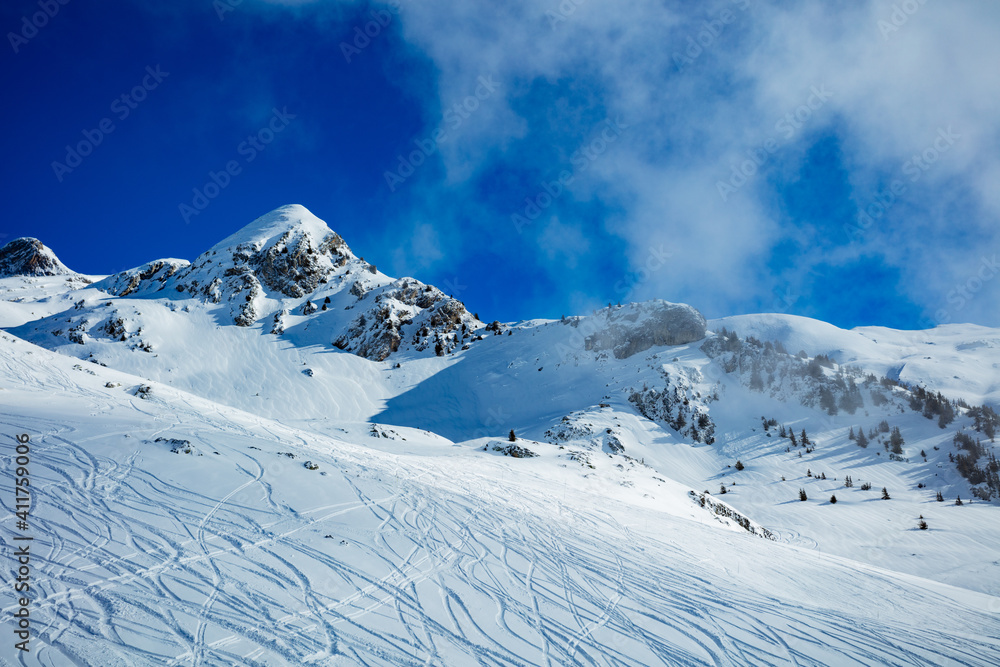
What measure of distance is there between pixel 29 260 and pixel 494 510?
409ft

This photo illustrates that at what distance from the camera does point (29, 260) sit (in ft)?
288

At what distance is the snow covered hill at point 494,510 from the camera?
20.5ft

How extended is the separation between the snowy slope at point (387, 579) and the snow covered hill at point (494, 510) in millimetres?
57

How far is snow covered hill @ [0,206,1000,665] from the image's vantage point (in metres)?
6.24

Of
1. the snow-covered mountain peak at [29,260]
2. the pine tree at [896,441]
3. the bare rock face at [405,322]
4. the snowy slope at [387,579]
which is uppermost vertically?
the snow-covered mountain peak at [29,260]

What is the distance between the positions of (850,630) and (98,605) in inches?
456

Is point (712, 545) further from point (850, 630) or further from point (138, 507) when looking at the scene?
point (138, 507)

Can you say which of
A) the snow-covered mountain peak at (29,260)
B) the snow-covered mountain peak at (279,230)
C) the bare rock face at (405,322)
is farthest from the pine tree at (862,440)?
the snow-covered mountain peak at (29,260)

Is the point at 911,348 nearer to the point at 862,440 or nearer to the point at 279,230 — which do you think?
the point at 862,440

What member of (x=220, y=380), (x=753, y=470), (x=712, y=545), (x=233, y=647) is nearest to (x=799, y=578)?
(x=712, y=545)

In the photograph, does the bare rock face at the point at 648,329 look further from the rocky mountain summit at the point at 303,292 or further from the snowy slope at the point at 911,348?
Result: the snowy slope at the point at 911,348

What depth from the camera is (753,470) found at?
113ft

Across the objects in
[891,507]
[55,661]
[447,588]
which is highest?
[891,507]

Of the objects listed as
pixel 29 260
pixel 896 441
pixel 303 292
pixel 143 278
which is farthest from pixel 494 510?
pixel 29 260
